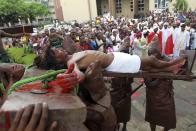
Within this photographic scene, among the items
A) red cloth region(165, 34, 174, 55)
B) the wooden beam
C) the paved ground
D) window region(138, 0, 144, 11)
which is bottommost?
the paved ground

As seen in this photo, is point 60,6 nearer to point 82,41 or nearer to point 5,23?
point 5,23

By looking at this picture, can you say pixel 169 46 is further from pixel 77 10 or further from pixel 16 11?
pixel 77 10

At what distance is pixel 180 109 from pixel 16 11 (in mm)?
24209

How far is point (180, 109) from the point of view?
5348 millimetres

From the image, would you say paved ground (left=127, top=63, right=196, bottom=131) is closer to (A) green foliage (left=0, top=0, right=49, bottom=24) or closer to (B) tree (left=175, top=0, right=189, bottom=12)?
(B) tree (left=175, top=0, right=189, bottom=12)

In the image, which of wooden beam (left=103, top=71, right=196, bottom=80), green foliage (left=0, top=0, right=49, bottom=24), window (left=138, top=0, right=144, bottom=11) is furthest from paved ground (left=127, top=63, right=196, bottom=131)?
window (left=138, top=0, right=144, bottom=11)

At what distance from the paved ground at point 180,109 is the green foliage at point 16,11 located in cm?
2246

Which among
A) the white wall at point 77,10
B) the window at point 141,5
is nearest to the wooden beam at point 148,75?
the white wall at point 77,10

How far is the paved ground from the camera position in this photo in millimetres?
4676

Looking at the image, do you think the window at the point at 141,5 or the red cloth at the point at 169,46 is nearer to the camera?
the red cloth at the point at 169,46

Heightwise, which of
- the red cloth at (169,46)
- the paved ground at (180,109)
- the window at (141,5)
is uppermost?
the window at (141,5)

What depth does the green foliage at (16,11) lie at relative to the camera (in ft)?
86.3

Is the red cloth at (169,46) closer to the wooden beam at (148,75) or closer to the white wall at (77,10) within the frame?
the wooden beam at (148,75)

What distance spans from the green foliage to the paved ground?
884 inches
